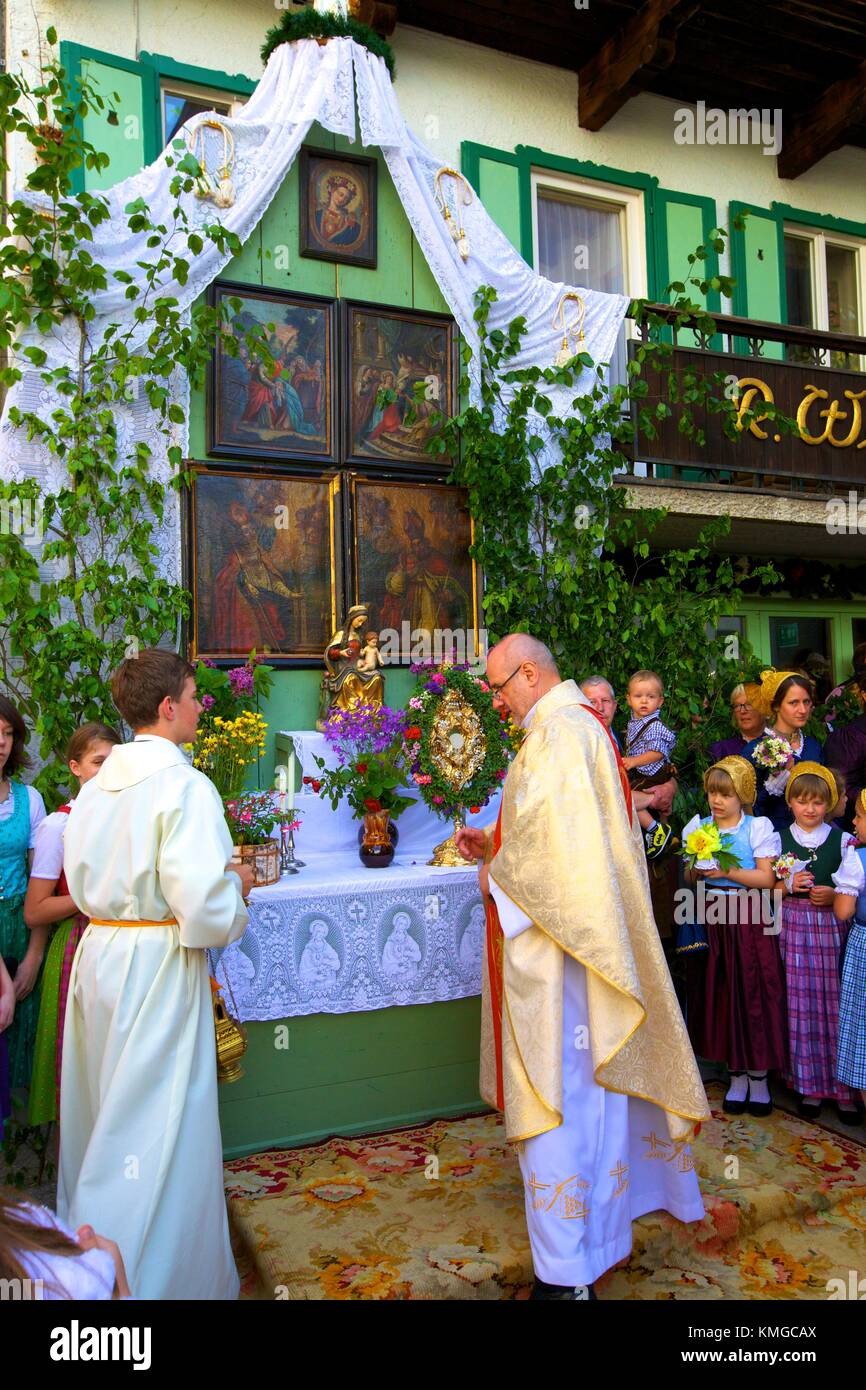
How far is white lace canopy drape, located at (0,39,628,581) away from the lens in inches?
201

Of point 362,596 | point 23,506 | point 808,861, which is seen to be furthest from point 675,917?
point 23,506

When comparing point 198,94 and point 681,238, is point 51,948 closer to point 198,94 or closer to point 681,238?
point 198,94

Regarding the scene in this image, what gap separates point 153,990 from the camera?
114 inches

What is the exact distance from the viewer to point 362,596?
5.87m

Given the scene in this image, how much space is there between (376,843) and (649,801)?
1.38 meters

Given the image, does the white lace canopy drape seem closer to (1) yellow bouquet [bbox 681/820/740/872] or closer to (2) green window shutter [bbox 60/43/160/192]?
(2) green window shutter [bbox 60/43/160/192]

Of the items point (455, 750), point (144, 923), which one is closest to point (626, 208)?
point (455, 750)

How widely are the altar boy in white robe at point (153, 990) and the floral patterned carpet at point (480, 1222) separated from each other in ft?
1.55

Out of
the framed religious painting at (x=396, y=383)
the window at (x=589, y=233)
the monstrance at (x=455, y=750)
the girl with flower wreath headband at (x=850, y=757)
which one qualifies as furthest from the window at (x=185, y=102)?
the girl with flower wreath headband at (x=850, y=757)

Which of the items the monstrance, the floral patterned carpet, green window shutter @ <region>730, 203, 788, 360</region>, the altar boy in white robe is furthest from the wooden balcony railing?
the altar boy in white robe

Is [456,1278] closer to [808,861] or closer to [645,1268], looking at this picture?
[645,1268]

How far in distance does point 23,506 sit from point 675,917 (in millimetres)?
3567

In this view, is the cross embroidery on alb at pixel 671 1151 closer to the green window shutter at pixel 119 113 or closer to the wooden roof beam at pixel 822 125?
the green window shutter at pixel 119 113

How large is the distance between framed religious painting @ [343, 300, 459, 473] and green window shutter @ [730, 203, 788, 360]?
3.81 m
